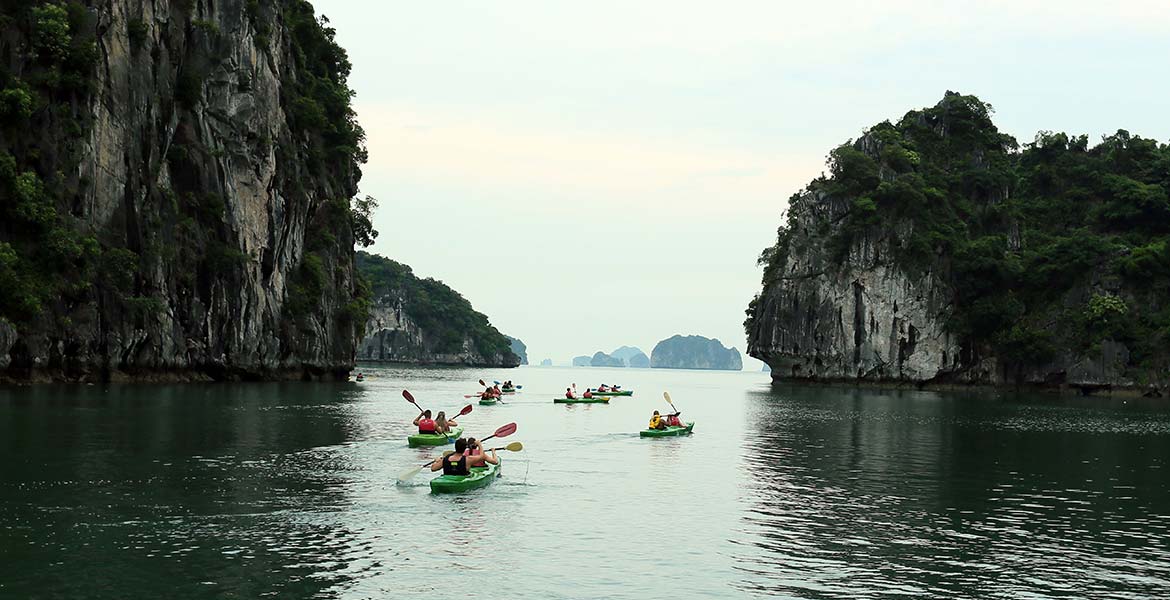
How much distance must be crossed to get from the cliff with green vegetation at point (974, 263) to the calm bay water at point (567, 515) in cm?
6897

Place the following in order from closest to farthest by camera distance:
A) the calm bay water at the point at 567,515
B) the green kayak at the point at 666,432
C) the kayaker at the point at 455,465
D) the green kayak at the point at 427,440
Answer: the calm bay water at the point at 567,515, the kayaker at the point at 455,465, the green kayak at the point at 427,440, the green kayak at the point at 666,432

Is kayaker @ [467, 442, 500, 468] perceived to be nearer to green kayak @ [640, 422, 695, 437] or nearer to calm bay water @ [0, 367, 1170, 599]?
calm bay water @ [0, 367, 1170, 599]

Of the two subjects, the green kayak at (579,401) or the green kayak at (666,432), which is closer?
the green kayak at (666,432)

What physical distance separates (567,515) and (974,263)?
334 ft

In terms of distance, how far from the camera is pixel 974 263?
11606 cm

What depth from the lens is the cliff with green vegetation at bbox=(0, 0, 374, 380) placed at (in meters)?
60.0

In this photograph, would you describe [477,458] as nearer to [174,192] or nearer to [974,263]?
[174,192]

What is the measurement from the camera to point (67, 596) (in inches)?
622

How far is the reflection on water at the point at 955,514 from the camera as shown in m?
19.1

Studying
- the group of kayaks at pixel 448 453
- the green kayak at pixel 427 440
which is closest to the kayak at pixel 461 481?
the group of kayaks at pixel 448 453

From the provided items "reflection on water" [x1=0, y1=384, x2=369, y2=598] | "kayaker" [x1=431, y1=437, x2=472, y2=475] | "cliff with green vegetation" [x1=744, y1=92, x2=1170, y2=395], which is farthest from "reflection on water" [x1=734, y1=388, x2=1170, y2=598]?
"cliff with green vegetation" [x1=744, y1=92, x2=1170, y2=395]

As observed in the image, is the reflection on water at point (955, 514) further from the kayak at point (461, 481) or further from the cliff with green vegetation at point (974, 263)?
the cliff with green vegetation at point (974, 263)

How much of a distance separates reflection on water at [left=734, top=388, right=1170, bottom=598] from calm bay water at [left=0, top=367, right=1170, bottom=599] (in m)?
0.11

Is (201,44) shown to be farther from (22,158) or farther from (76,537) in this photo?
(76,537)
